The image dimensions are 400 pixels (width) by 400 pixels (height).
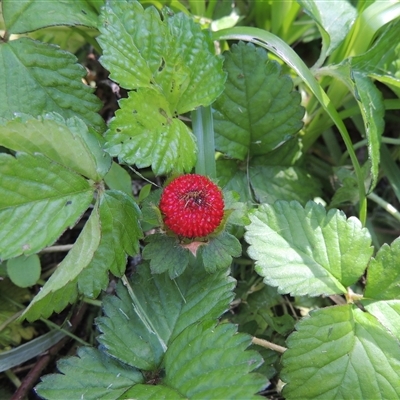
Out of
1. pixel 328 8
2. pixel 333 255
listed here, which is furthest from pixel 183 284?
pixel 328 8

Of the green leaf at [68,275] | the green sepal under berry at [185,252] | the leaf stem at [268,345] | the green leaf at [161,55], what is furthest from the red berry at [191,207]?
the leaf stem at [268,345]

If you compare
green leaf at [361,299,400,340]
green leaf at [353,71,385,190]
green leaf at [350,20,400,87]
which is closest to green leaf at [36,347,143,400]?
green leaf at [361,299,400,340]

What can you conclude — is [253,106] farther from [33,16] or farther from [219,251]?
[33,16]

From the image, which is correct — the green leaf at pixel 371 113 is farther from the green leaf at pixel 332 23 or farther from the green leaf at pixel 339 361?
the green leaf at pixel 339 361

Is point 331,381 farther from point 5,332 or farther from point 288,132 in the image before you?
point 5,332

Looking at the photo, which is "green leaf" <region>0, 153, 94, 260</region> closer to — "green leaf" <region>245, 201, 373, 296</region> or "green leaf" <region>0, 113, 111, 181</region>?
"green leaf" <region>0, 113, 111, 181</region>

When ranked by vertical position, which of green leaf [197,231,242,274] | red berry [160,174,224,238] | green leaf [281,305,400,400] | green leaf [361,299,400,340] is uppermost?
red berry [160,174,224,238]
